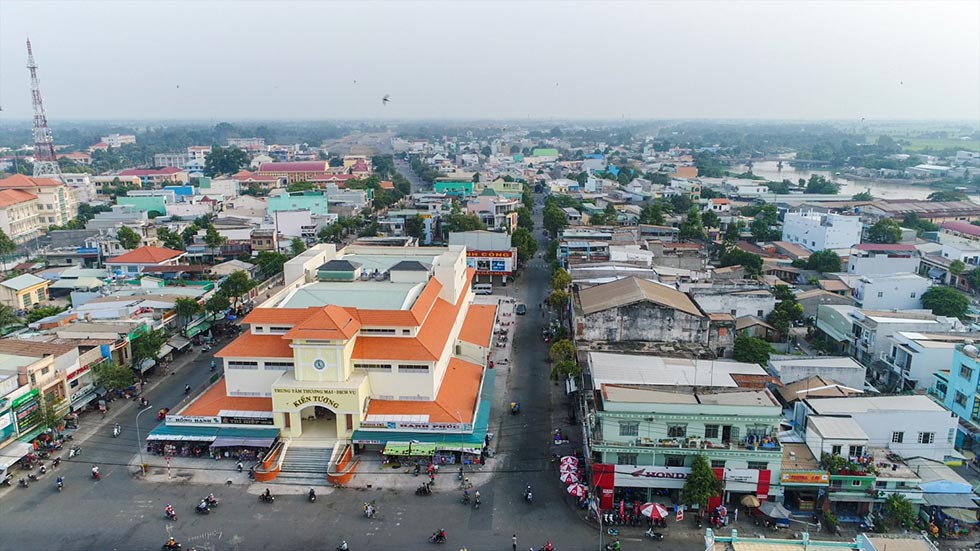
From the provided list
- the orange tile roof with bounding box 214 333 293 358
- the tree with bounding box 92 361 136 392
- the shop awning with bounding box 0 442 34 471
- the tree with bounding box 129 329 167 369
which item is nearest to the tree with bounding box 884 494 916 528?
the orange tile roof with bounding box 214 333 293 358

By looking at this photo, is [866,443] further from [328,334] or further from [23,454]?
[23,454]

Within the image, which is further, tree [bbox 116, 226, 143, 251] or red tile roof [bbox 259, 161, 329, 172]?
red tile roof [bbox 259, 161, 329, 172]

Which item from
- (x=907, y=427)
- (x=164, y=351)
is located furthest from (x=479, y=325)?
(x=907, y=427)

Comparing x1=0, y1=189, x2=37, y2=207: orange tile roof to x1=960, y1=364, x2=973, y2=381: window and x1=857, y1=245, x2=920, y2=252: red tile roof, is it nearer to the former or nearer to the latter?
x1=960, y1=364, x2=973, y2=381: window

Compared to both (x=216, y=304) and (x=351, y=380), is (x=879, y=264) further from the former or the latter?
(x=216, y=304)

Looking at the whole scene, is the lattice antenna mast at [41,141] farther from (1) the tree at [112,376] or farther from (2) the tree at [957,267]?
(2) the tree at [957,267]
